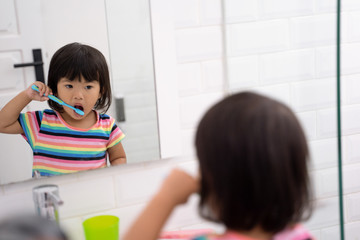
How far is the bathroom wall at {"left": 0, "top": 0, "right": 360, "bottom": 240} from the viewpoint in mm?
1092

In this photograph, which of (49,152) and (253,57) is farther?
(253,57)

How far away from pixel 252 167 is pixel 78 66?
0.56 meters

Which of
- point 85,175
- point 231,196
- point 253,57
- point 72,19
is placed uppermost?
point 72,19

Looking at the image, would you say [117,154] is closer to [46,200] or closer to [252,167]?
[46,200]

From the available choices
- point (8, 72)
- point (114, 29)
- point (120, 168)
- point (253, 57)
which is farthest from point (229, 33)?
point (8, 72)

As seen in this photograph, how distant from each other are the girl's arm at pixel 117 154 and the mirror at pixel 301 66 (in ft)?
1.13

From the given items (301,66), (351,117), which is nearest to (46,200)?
(301,66)

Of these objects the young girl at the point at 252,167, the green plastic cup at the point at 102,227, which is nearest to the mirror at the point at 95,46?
the green plastic cup at the point at 102,227

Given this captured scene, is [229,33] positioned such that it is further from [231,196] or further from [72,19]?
[231,196]

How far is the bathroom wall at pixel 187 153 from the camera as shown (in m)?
1.09

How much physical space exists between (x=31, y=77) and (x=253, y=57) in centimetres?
57

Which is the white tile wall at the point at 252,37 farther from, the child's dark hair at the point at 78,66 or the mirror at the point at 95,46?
the child's dark hair at the point at 78,66

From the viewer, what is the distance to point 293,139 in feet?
2.08

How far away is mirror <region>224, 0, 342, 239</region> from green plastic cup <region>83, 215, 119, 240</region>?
0.44m
